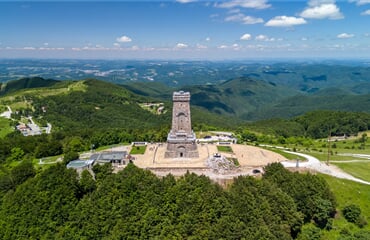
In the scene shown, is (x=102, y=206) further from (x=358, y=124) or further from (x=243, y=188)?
(x=358, y=124)

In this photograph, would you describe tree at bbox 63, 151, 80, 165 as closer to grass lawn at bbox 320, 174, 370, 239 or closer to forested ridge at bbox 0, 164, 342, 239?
forested ridge at bbox 0, 164, 342, 239

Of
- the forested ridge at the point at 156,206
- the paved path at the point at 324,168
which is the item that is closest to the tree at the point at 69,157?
the forested ridge at the point at 156,206

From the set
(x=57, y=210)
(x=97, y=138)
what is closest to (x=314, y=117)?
(x=97, y=138)

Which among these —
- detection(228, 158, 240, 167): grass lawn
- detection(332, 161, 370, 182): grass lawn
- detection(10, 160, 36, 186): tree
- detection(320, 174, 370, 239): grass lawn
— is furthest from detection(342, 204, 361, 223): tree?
detection(10, 160, 36, 186): tree

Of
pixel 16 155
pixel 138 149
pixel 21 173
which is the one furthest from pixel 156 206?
pixel 16 155

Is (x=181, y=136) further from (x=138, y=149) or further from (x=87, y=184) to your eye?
(x=87, y=184)

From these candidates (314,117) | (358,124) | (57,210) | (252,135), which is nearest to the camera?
(57,210)

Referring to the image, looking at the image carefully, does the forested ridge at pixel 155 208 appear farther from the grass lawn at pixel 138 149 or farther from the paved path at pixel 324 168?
the grass lawn at pixel 138 149
